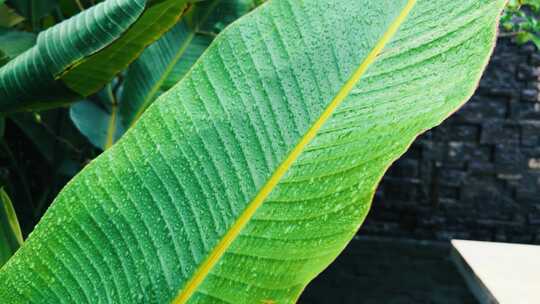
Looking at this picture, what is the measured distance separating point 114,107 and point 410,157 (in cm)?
228

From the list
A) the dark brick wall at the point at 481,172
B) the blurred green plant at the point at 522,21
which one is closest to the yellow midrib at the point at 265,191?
the blurred green plant at the point at 522,21


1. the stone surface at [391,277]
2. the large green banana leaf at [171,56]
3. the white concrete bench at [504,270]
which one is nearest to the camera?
the large green banana leaf at [171,56]

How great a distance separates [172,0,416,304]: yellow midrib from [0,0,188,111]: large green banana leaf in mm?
164

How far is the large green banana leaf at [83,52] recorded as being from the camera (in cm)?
36

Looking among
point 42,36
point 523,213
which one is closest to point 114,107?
point 42,36

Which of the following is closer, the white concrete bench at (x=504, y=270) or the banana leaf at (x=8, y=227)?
the banana leaf at (x=8, y=227)

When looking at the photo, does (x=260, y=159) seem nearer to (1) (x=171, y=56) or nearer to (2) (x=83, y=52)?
(2) (x=83, y=52)

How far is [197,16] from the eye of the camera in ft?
2.63

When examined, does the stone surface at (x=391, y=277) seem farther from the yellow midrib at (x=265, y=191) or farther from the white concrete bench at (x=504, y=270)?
the yellow midrib at (x=265, y=191)

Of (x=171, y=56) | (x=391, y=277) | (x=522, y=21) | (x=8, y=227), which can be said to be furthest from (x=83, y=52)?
(x=522, y=21)

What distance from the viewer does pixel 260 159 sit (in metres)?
0.23

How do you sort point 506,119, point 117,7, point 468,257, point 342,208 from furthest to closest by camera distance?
1. point 506,119
2. point 468,257
3. point 117,7
4. point 342,208

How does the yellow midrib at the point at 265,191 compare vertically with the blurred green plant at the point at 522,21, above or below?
above

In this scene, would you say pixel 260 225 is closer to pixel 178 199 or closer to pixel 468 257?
pixel 178 199
